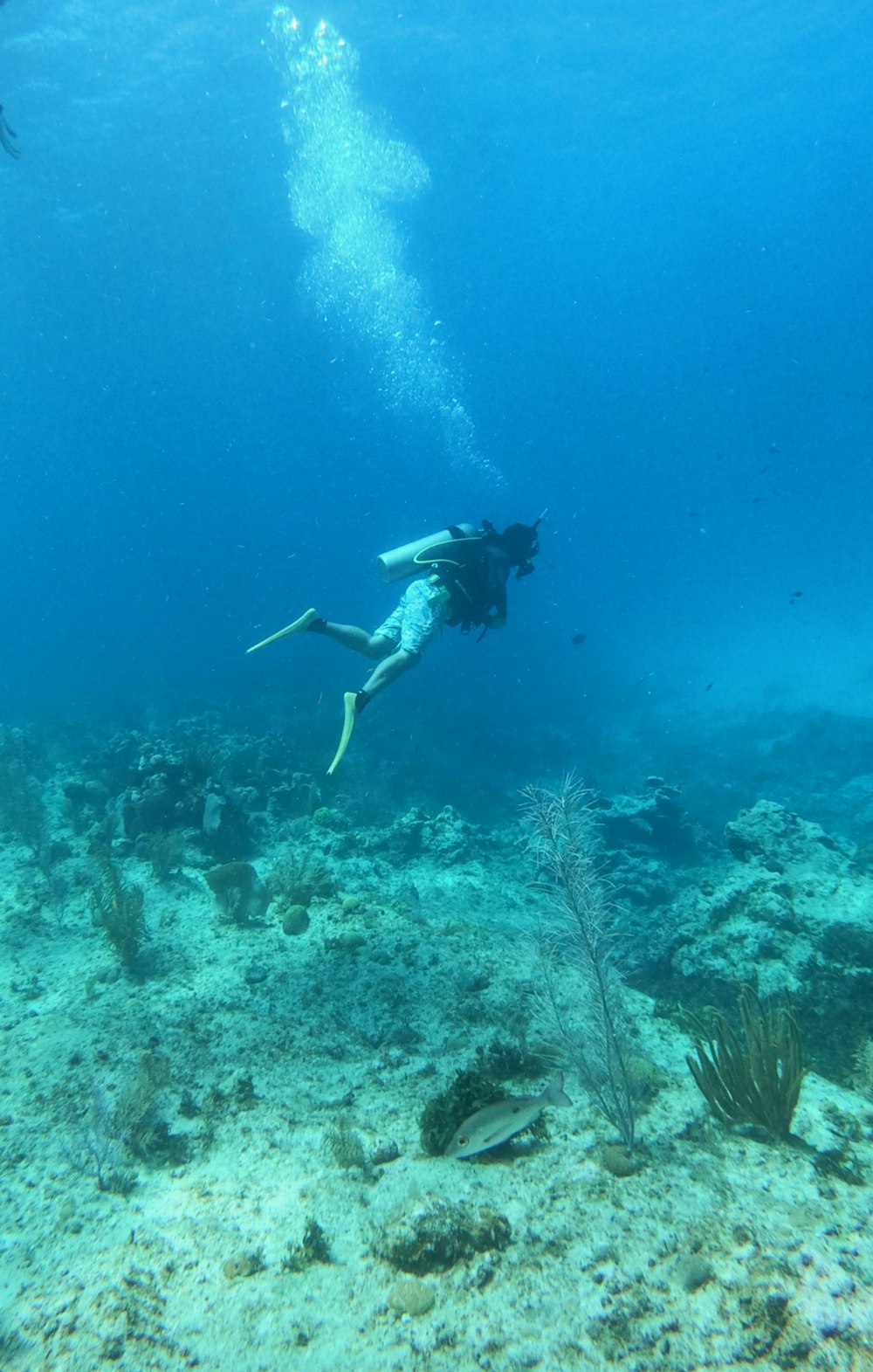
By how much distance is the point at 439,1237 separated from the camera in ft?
9.75

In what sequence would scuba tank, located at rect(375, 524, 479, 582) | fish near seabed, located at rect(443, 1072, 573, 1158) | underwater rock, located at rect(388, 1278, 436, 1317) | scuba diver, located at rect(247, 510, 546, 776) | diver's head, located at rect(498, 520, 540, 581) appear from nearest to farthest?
underwater rock, located at rect(388, 1278, 436, 1317)
fish near seabed, located at rect(443, 1072, 573, 1158)
scuba diver, located at rect(247, 510, 546, 776)
scuba tank, located at rect(375, 524, 479, 582)
diver's head, located at rect(498, 520, 540, 581)

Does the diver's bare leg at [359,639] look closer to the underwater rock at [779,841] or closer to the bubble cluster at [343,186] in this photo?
the underwater rock at [779,841]

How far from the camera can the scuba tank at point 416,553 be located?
923cm

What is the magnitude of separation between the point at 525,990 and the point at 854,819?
12.2 meters

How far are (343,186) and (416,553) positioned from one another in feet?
122

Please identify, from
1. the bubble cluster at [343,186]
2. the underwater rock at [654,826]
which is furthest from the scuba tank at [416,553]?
the bubble cluster at [343,186]

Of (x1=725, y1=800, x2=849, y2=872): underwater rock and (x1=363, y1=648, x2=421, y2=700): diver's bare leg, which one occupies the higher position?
(x1=363, y1=648, x2=421, y2=700): diver's bare leg

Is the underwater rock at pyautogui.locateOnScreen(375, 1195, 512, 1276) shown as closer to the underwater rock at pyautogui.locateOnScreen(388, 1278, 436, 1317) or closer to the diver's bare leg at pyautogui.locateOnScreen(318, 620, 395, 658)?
the underwater rock at pyautogui.locateOnScreen(388, 1278, 436, 1317)

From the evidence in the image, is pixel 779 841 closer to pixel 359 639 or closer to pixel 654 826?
pixel 654 826

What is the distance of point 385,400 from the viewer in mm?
83625

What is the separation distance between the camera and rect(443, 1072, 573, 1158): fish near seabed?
3.35 metres

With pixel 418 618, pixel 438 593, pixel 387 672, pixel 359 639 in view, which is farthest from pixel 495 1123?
pixel 438 593

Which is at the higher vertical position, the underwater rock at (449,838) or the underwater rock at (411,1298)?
the underwater rock at (449,838)

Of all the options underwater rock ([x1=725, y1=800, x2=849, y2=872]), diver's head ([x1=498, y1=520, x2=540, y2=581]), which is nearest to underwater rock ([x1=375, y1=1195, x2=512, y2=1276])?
underwater rock ([x1=725, y1=800, x2=849, y2=872])
